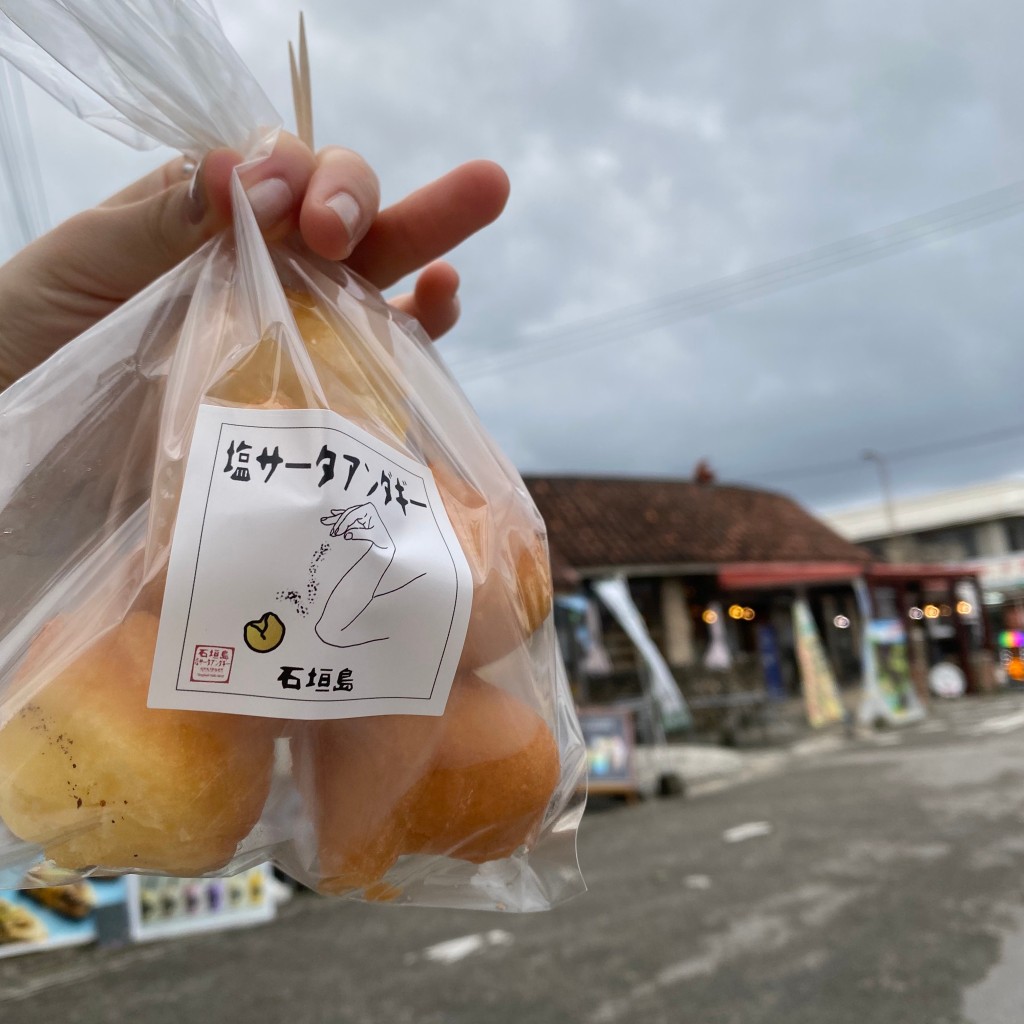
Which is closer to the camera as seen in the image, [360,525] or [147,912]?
[360,525]

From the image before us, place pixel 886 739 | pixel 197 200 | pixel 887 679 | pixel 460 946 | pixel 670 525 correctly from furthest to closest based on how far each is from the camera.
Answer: pixel 670 525 → pixel 887 679 → pixel 886 739 → pixel 460 946 → pixel 197 200

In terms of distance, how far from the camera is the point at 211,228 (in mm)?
997

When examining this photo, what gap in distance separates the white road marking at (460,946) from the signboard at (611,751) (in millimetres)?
4133

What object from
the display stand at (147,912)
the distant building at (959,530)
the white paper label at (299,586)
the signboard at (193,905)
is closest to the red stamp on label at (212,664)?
the white paper label at (299,586)

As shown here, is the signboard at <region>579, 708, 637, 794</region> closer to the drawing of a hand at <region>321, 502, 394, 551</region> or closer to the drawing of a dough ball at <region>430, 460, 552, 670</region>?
the drawing of a dough ball at <region>430, 460, 552, 670</region>

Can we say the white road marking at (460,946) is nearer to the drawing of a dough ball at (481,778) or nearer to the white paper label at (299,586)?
the drawing of a dough ball at (481,778)

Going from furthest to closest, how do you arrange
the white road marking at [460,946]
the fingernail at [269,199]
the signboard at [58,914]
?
1. the signboard at [58,914]
2. the white road marking at [460,946]
3. the fingernail at [269,199]

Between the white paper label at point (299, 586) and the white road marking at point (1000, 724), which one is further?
the white road marking at point (1000, 724)

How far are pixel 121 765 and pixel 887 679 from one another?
1644 centimetres

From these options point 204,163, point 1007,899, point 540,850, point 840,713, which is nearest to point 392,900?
point 540,850

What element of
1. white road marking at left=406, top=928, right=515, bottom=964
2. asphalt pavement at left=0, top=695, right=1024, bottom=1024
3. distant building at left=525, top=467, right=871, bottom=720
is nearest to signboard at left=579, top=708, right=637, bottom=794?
asphalt pavement at left=0, top=695, right=1024, bottom=1024

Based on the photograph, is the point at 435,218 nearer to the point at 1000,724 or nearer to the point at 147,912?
the point at 147,912

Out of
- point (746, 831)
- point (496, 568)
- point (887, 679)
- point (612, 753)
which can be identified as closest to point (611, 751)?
point (612, 753)

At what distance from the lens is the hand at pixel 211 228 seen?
925 millimetres
